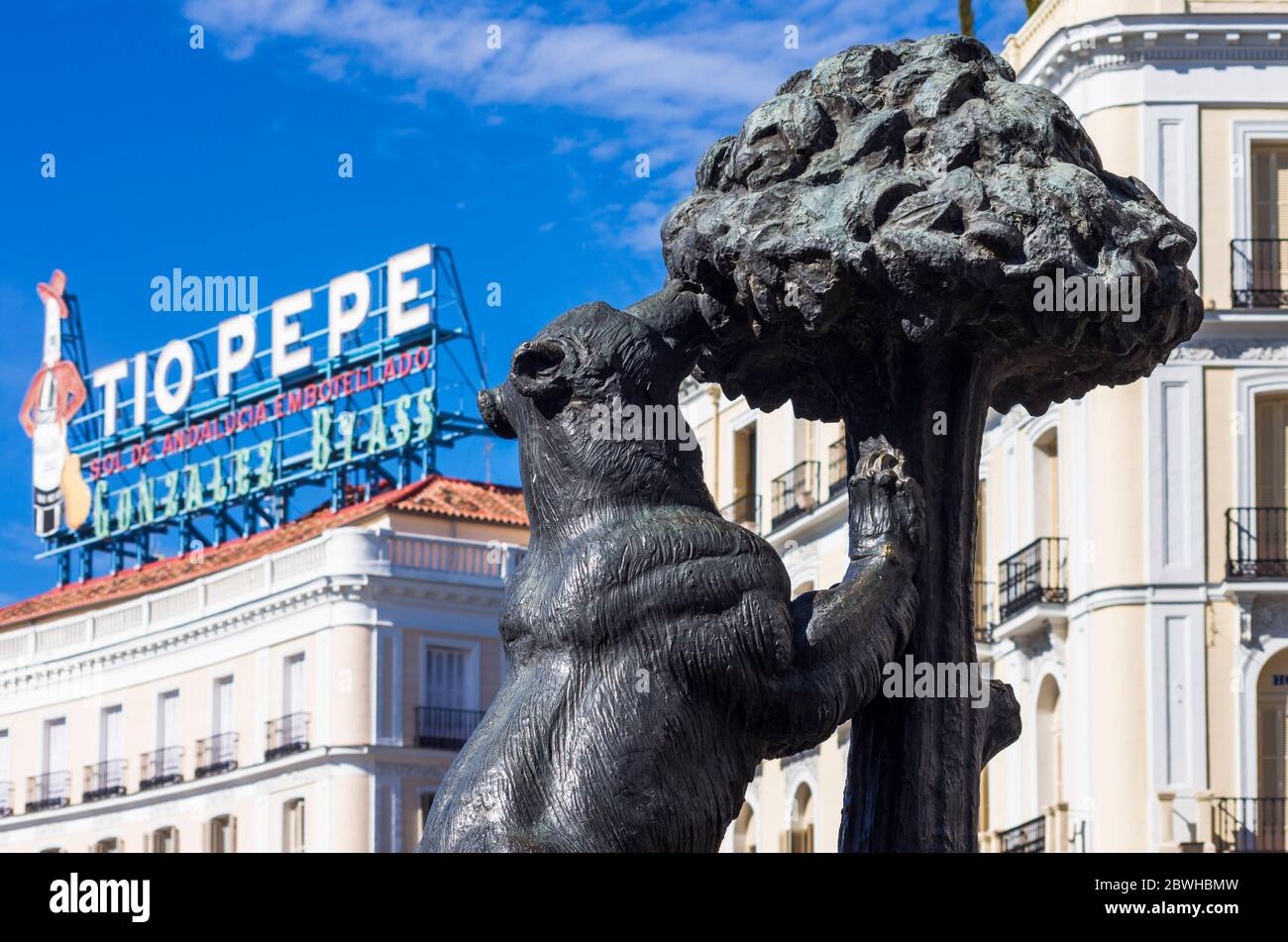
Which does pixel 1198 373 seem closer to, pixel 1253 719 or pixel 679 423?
pixel 1253 719

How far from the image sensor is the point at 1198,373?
97.4 feet

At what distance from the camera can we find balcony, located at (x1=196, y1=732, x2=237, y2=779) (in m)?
49.9

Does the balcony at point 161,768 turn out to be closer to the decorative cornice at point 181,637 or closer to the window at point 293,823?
the decorative cornice at point 181,637

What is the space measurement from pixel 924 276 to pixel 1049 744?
2713 centimetres

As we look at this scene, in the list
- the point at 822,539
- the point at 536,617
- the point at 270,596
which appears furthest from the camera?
the point at 270,596

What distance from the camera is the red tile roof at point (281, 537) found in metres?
50.8

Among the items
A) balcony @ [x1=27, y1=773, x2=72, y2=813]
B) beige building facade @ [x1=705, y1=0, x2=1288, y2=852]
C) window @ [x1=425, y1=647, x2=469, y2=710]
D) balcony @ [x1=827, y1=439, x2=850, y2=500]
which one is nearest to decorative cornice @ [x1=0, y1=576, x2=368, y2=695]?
balcony @ [x1=27, y1=773, x2=72, y2=813]

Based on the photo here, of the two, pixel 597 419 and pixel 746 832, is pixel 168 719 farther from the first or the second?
pixel 597 419

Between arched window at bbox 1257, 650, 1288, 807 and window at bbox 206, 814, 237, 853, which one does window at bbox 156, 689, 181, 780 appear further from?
arched window at bbox 1257, 650, 1288, 807

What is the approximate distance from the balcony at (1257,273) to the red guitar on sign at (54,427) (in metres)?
34.5

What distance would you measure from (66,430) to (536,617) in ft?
189

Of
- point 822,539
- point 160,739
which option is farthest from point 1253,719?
point 160,739

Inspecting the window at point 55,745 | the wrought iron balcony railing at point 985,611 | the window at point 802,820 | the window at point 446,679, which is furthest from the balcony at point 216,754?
the wrought iron balcony railing at point 985,611

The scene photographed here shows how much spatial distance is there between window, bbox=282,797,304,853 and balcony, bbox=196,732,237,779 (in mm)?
1686
